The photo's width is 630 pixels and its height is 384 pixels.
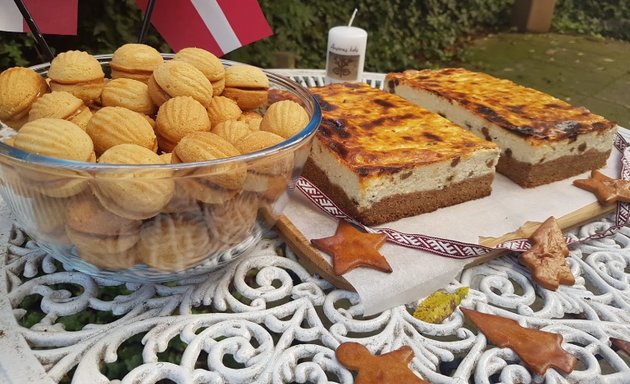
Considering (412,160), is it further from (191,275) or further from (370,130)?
(191,275)

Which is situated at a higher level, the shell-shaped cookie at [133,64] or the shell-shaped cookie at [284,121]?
the shell-shaped cookie at [133,64]

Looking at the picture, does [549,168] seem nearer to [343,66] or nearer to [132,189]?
[343,66]

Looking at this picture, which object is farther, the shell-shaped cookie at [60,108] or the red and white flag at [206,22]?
the red and white flag at [206,22]

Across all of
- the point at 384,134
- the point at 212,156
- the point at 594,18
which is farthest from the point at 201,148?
the point at 594,18

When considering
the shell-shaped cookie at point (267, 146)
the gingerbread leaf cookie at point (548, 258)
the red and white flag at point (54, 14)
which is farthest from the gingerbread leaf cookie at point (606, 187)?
the red and white flag at point (54, 14)

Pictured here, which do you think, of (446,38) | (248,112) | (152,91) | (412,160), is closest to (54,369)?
(152,91)

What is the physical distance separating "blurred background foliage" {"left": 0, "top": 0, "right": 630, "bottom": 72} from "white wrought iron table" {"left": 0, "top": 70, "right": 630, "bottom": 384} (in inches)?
67.0

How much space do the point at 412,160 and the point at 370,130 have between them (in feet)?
0.59

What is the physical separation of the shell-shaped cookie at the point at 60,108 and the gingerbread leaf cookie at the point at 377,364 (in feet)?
1.98

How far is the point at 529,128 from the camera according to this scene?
168 centimetres

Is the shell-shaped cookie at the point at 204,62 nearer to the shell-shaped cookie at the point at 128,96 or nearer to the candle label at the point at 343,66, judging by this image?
the shell-shaped cookie at the point at 128,96

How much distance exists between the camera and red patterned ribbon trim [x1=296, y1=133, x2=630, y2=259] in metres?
1.23

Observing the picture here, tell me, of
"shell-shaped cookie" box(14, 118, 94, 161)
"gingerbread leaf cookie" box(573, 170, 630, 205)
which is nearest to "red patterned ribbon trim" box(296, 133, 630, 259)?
"gingerbread leaf cookie" box(573, 170, 630, 205)

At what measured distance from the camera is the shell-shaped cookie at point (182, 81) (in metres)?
1.04
